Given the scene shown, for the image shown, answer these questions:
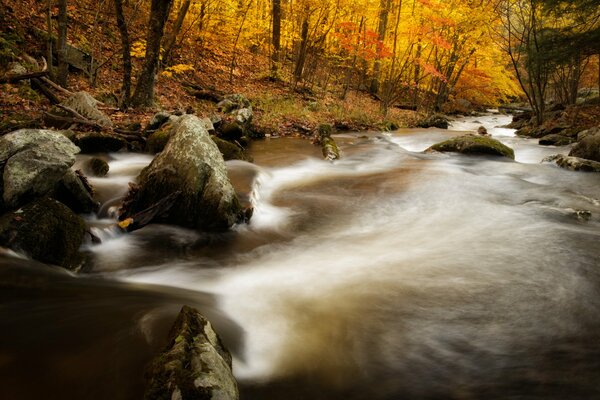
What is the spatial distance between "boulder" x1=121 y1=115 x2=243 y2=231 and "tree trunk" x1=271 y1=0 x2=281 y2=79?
14.7 meters

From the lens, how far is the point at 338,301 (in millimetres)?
3545

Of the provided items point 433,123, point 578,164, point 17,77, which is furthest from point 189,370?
point 433,123

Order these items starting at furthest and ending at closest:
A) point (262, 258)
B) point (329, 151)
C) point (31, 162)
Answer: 1. point (329, 151)
2. point (262, 258)
3. point (31, 162)

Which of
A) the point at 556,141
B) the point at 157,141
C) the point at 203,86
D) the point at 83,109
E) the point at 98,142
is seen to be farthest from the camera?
the point at 203,86

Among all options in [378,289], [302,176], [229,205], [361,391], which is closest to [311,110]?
[302,176]

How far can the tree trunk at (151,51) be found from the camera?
9414mm

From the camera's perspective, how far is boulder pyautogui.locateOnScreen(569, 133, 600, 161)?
9.70 meters

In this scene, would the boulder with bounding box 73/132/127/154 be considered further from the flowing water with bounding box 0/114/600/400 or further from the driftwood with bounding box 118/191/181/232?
the driftwood with bounding box 118/191/181/232

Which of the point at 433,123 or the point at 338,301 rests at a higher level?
the point at 433,123

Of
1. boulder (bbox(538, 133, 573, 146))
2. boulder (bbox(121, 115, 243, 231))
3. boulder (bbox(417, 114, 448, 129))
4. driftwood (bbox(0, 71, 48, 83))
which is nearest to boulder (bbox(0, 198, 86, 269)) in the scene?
boulder (bbox(121, 115, 243, 231))

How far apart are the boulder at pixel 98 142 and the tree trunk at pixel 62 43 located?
3103 millimetres

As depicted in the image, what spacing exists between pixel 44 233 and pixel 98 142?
444 centimetres

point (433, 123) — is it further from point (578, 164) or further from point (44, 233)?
point (44, 233)

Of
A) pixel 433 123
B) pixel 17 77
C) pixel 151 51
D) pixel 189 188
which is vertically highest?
pixel 151 51
